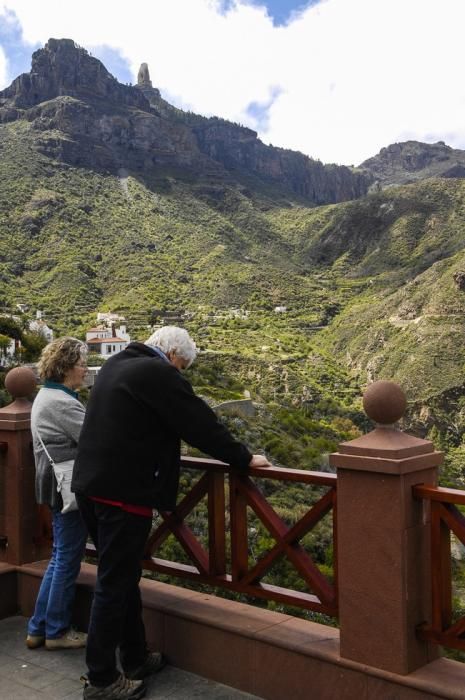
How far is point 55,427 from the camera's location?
11.6 feet

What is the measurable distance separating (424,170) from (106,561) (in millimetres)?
206763

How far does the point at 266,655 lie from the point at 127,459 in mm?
1080

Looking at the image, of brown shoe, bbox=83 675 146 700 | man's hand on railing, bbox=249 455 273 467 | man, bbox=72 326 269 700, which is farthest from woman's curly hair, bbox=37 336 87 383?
brown shoe, bbox=83 675 146 700

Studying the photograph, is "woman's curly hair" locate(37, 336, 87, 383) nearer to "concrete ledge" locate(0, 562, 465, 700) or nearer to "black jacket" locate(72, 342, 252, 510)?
"black jacket" locate(72, 342, 252, 510)

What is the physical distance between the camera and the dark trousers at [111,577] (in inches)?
117

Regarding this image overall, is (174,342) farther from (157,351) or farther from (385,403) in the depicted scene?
(385,403)

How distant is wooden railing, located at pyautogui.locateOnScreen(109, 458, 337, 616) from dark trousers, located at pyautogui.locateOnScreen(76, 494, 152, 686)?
537 millimetres

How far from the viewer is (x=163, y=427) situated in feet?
9.86

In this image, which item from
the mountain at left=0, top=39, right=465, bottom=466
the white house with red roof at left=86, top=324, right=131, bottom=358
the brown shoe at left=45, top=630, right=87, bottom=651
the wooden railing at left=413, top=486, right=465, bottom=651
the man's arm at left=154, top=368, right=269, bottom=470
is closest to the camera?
the wooden railing at left=413, top=486, right=465, bottom=651

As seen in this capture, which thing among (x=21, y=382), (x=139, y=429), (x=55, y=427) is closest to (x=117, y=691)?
(x=139, y=429)

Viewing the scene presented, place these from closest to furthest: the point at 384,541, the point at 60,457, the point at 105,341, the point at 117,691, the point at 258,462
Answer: the point at 384,541, the point at 117,691, the point at 258,462, the point at 60,457, the point at 105,341

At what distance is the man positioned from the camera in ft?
9.59

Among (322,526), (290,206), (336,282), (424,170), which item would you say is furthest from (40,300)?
(424,170)

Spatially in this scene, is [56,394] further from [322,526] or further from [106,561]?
[322,526]
